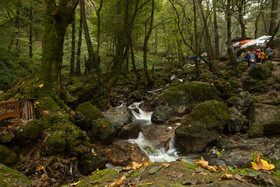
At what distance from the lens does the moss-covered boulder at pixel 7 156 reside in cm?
371

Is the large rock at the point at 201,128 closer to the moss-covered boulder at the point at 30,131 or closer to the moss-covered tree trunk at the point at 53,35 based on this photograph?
the moss-covered boulder at the point at 30,131

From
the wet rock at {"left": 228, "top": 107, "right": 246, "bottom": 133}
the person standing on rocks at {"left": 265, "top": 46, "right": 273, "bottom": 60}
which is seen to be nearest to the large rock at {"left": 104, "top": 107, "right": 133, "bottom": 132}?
the wet rock at {"left": 228, "top": 107, "right": 246, "bottom": 133}

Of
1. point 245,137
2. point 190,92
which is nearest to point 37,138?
point 245,137

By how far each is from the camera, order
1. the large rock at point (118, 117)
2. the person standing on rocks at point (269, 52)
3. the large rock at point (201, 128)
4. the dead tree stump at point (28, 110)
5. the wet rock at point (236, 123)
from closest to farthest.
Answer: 1. the dead tree stump at point (28, 110)
2. the large rock at point (201, 128)
3. the wet rock at point (236, 123)
4. the large rock at point (118, 117)
5. the person standing on rocks at point (269, 52)

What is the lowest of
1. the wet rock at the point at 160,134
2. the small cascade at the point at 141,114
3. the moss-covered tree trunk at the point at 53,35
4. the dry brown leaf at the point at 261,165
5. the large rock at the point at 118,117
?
the wet rock at the point at 160,134

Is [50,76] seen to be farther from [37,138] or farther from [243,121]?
[243,121]

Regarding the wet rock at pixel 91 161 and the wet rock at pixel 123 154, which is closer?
the wet rock at pixel 91 161

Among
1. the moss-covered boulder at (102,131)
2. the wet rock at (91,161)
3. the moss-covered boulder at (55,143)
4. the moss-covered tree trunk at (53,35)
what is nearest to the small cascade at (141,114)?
the moss-covered boulder at (102,131)

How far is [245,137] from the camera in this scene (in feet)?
21.3

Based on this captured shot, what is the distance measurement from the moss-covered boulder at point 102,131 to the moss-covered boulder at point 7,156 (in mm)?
3032

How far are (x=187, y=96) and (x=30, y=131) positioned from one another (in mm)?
8426

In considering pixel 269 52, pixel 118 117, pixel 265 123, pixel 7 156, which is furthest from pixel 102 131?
pixel 269 52

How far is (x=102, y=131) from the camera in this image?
666 centimetres

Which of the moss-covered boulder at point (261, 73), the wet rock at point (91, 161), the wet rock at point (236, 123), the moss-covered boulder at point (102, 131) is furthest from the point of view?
the moss-covered boulder at point (261, 73)
